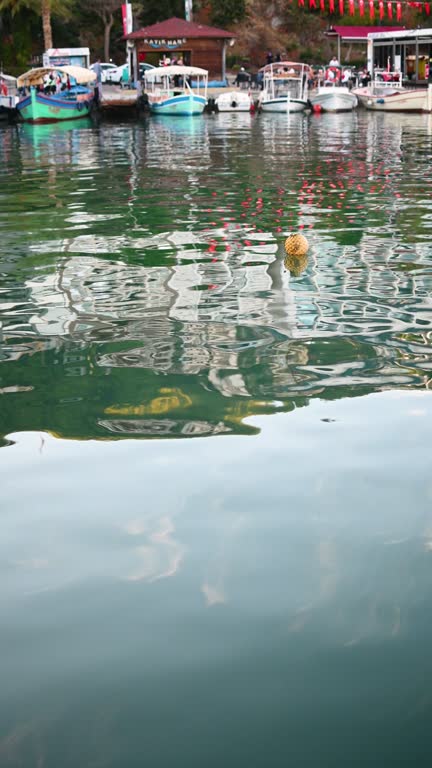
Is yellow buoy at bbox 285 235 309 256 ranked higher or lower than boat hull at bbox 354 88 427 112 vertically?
lower

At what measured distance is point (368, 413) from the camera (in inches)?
231

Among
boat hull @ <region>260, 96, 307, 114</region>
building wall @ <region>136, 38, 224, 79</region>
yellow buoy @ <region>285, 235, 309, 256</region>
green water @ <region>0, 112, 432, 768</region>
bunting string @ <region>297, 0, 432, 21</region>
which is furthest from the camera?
building wall @ <region>136, 38, 224, 79</region>

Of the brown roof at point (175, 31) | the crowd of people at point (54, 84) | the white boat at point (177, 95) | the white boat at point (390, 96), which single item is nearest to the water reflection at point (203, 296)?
the white boat at point (390, 96)

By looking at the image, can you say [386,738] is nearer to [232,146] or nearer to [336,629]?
[336,629]

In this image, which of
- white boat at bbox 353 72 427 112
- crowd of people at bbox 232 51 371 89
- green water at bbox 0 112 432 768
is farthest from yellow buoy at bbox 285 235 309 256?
crowd of people at bbox 232 51 371 89

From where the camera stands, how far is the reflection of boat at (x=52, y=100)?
143 ft

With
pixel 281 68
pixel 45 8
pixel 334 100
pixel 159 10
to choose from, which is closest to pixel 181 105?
pixel 334 100

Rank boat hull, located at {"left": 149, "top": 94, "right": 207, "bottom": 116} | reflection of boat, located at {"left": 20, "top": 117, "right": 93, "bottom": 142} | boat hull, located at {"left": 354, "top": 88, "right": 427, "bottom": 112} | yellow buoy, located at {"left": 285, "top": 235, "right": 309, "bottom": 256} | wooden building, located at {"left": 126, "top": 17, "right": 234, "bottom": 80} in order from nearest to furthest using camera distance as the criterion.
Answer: yellow buoy, located at {"left": 285, "top": 235, "right": 309, "bottom": 256}
reflection of boat, located at {"left": 20, "top": 117, "right": 93, "bottom": 142}
boat hull, located at {"left": 354, "top": 88, "right": 427, "bottom": 112}
boat hull, located at {"left": 149, "top": 94, "right": 207, "bottom": 116}
wooden building, located at {"left": 126, "top": 17, "right": 234, "bottom": 80}

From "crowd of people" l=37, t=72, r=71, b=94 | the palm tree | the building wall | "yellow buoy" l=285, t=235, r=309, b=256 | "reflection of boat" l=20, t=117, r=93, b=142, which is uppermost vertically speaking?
the palm tree

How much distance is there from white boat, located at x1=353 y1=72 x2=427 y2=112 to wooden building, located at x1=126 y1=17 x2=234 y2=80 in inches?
383

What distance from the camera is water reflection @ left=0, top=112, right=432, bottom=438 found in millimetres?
6260

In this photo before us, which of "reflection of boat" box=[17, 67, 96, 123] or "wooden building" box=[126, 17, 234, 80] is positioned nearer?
"reflection of boat" box=[17, 67, 96, 123]

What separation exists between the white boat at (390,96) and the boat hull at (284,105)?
3330 millimetres

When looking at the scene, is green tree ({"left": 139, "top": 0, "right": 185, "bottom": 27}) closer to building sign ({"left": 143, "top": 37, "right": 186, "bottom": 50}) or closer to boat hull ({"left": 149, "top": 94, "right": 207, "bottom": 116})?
building sign ({"left": 143, "top": 37, "right": 186, "bottom": 50})
